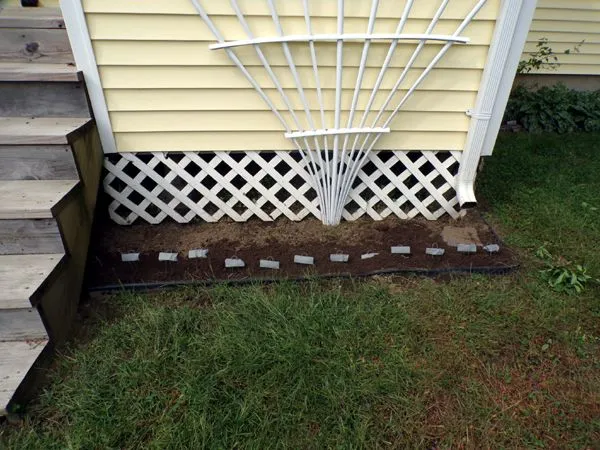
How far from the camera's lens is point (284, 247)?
8.38 ft

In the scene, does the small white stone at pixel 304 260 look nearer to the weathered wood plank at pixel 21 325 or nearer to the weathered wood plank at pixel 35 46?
the weathered wood plank at pixel 21 325

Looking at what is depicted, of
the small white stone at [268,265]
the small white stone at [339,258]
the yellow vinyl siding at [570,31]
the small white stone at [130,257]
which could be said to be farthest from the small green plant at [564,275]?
the yellow vinyl siding at [570,31]

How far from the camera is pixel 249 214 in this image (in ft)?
9.15

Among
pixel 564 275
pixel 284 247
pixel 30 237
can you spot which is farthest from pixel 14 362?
pixel 564 275

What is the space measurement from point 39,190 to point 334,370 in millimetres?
1635

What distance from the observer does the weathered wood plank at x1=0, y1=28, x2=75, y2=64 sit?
2.28 metres

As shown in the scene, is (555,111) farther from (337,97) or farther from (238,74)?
(238,74)

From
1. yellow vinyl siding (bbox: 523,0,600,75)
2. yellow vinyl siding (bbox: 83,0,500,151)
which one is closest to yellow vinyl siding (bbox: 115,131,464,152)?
yellow vinyl siding (bbox: 83,0,500,151)

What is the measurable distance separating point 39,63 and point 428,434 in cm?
276

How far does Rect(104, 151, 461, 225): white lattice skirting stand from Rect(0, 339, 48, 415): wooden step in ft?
3.86

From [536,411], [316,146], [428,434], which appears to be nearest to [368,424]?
[428,434]

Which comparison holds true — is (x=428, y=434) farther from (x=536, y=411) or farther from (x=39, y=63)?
(x=39, y=63)

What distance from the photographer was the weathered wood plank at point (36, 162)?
77.8 inches

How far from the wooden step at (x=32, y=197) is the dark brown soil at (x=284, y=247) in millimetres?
534
